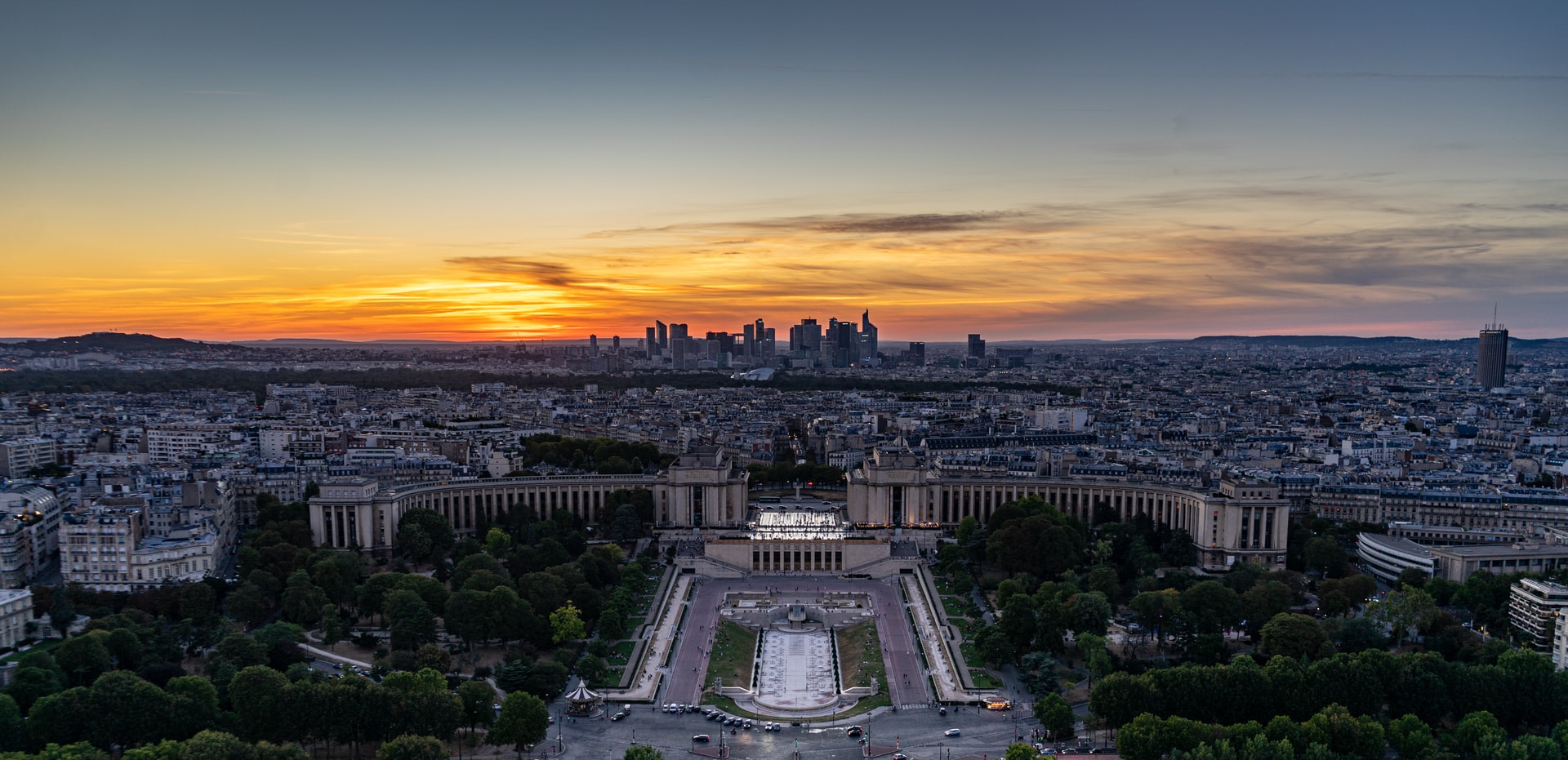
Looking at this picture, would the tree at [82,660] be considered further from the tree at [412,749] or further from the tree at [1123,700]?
the tree at [1123,700]

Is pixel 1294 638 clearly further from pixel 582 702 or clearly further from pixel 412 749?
pixel 412 749

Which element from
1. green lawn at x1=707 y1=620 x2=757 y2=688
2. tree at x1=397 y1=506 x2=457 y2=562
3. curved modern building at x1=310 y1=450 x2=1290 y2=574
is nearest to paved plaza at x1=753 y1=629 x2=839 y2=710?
green lawn at x1=707 y1=620 x2=757 y2=688

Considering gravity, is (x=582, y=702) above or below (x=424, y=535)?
below

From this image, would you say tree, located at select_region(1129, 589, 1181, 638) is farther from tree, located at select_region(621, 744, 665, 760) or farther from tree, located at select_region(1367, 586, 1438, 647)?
tree, located at select_region(621, 744, 665, 760)

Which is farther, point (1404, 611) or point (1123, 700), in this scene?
point (1404, 611)

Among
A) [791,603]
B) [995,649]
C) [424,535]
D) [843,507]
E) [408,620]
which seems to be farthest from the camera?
[843,507]

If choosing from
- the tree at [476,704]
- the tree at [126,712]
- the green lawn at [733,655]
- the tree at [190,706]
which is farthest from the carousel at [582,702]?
the tree at [126,712]

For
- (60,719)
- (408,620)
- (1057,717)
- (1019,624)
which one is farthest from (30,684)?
(1019,624)

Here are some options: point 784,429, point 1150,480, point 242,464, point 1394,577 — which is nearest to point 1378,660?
point 1394,577

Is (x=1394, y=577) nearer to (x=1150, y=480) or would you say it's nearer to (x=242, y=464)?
(x=1150, y=480)
